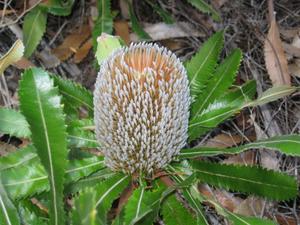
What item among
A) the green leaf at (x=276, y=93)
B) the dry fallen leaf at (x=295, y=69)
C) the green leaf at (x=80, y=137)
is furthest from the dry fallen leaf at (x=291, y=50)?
the green leaf at (x=80, y=137)

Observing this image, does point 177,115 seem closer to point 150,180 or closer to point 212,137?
point 150,180

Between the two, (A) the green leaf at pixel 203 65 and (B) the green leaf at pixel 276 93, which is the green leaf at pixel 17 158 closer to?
(A) the green leaf at pixel 203 65

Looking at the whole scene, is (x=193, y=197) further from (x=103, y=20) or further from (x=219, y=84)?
(x=103, y=20)

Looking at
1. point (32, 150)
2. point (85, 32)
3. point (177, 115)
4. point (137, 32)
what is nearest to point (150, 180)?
point (177, 115)

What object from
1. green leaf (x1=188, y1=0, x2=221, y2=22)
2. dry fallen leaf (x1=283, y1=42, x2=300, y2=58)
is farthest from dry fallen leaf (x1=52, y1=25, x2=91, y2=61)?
dry fallen leaf (x1=283, y1=42, x2=300, y2=58)

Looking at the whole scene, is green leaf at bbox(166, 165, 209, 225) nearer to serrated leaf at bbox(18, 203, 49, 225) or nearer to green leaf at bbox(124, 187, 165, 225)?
green leaf at bbox(124, 187, 165, 225)
